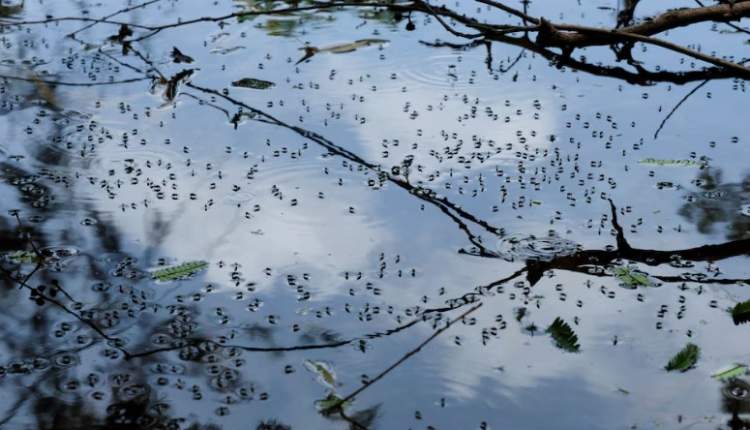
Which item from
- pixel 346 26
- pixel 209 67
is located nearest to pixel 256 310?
pixel 209 67

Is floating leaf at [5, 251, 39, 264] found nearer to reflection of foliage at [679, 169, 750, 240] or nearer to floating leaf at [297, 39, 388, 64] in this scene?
floating leaf at [297, 39, 388, 64]

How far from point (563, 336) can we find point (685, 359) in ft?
1.15

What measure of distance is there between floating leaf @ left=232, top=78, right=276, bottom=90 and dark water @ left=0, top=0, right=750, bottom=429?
3 cm

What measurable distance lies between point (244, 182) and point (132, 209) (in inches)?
18.2

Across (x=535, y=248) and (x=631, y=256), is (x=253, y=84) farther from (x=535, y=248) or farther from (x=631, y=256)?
(x=631, y=256)

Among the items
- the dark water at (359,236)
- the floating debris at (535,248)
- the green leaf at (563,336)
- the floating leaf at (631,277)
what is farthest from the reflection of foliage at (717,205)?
the green leaf at (563,336)

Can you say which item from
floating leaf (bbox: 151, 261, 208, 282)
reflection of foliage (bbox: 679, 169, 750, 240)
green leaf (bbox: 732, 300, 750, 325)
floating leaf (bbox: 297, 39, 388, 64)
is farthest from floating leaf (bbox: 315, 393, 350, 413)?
floating leaf (bbox: 297, 39, 388, 64)

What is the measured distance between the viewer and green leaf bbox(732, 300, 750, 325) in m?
2.95

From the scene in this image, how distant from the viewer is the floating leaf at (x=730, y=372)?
2.69 meters

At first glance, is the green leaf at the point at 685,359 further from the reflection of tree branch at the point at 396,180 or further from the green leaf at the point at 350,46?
the green leaf at the point at 350,46

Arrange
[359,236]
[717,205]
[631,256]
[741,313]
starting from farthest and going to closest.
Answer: [717,205]
[359,236]
[631,256]
[741,313]

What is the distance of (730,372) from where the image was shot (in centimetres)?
271

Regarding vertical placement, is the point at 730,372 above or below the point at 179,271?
above

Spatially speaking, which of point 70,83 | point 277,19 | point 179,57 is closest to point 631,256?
point 179,57
